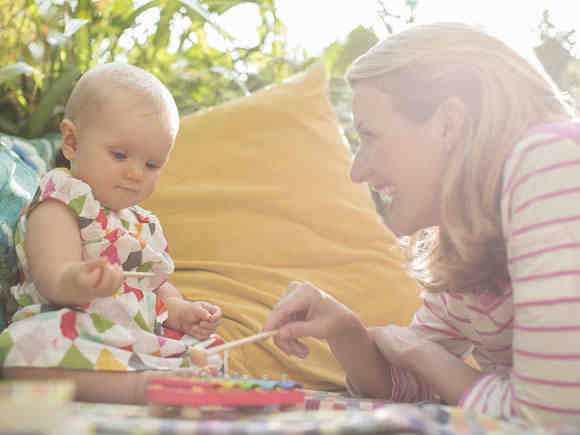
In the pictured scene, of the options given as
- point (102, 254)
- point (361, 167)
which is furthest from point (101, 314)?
point (361, 167)

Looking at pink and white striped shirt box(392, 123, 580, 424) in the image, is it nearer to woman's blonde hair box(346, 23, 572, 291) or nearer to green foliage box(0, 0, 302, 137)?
woman's blonde hair box(346, 23, 572, 291)

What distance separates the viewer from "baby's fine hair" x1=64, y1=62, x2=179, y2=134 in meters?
0.89

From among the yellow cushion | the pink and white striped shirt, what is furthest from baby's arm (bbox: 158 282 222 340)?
the pink and white striped shirt

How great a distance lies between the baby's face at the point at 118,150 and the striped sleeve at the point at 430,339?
1.69 feet

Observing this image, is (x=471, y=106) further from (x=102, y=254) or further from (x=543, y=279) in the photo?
(x=102, y=254)

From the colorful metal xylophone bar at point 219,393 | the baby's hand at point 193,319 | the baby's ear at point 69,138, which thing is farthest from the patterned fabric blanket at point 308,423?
the baby's ear at point 69,138

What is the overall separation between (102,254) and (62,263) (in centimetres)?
10

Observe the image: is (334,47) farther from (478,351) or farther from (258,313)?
(478,351)

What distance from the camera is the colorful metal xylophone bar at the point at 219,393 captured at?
0.60 m

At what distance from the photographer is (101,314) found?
0.85m

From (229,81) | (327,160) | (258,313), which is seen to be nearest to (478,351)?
(258,313)

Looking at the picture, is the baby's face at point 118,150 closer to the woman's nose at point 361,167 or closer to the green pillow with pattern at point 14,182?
the green pillow with pattern at point 14,182

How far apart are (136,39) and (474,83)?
123 centimetres

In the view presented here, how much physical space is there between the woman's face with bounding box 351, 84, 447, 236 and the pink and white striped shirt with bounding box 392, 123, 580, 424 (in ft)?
0.43
